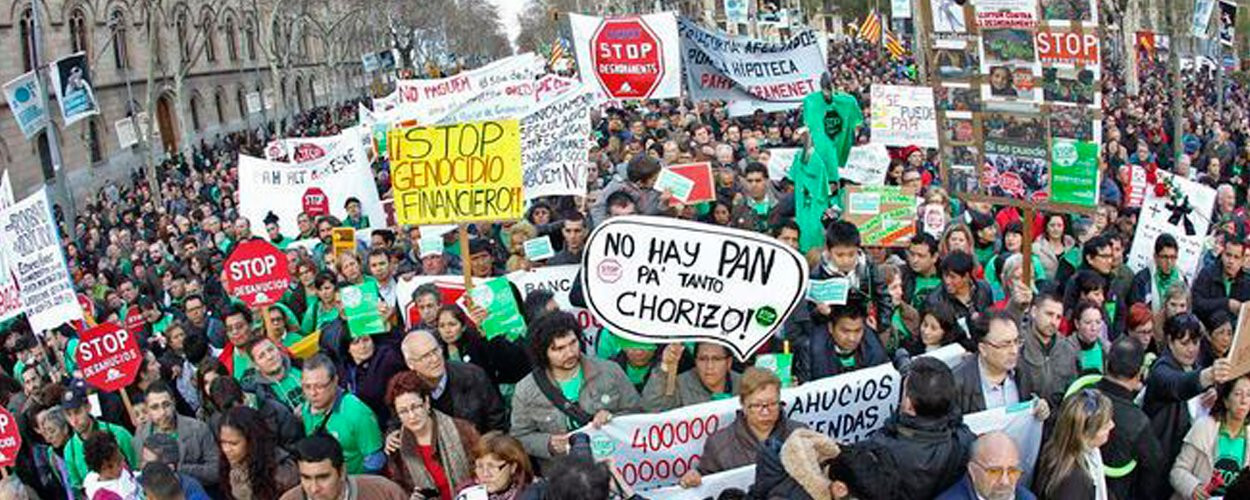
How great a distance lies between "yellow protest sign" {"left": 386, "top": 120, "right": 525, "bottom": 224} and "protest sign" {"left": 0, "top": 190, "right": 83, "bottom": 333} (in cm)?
258

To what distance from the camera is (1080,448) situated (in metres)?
4.72

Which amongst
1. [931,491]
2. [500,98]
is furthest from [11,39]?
[931,491]

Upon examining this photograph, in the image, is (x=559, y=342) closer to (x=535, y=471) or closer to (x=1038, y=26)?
(x=535, y=471)

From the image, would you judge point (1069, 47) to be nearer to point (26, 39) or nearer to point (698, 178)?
point (698, 178)

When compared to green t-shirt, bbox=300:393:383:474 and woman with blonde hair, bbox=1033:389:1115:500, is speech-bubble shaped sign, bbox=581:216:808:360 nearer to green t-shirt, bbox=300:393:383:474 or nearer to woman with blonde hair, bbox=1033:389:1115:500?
green t-shirt, bbox=300:393:383:474

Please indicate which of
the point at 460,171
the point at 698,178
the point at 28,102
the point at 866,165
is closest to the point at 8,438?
the point at 460,171

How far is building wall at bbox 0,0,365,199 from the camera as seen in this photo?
32312mm

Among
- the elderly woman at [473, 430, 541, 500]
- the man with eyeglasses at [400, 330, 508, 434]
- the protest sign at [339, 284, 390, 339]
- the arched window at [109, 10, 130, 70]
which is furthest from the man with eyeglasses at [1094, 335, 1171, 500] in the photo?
the arched window at [109, 10, 130, 70]

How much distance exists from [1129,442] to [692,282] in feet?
6.52

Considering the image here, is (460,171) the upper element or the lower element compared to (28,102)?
lower

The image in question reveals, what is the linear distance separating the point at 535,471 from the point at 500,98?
31.3 feet

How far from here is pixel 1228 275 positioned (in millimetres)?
8055

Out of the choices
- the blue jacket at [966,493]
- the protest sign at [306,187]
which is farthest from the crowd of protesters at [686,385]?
the protest sign at [306,187]

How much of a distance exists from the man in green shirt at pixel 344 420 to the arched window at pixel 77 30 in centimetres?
3419
